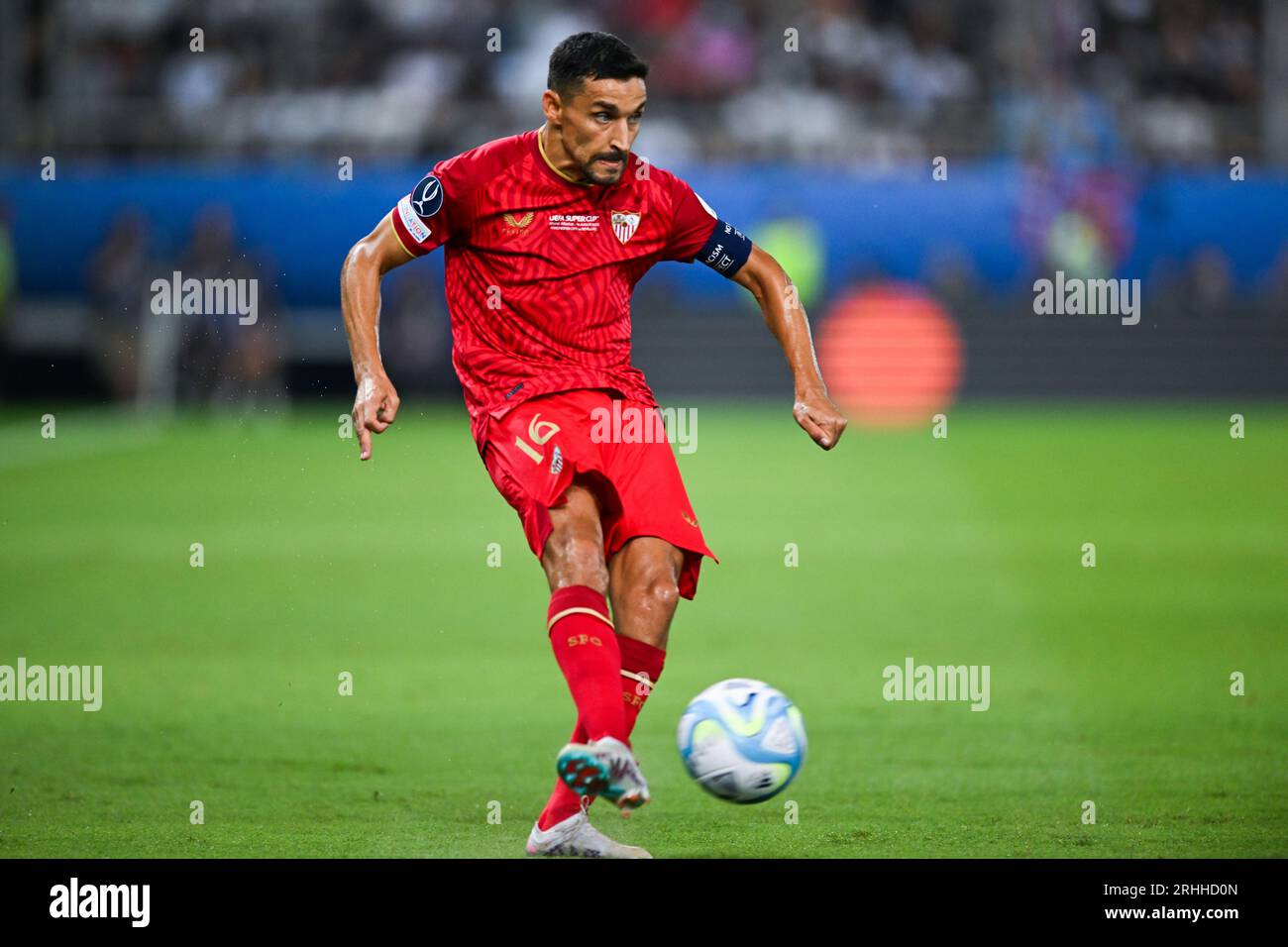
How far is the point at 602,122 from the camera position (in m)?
5.87

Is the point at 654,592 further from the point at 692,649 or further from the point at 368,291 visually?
the point at 692,649

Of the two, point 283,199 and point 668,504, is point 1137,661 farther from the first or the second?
point 283,199

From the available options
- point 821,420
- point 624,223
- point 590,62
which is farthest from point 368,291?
point 821,420

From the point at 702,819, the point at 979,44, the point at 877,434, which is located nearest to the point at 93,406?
the point at 877,434

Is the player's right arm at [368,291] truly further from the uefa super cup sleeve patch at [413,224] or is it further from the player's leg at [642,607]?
the player's leg at [642,607]

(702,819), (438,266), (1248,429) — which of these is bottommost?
(702,819)

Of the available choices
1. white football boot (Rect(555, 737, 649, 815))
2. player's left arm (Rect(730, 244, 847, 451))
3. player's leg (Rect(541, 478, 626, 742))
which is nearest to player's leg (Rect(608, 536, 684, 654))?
player's leg (Rect(541, 478, 626, 742))

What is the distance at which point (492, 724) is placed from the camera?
8.18 metres

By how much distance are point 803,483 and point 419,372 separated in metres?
8.25

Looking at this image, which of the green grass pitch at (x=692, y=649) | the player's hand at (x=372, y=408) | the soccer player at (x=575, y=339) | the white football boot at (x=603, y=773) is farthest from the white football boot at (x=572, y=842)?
the player's hand at (x=372, y=408)

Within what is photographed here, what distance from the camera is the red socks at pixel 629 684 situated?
5.80m

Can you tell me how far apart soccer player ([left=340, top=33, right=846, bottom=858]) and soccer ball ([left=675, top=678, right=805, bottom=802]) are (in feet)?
0.90

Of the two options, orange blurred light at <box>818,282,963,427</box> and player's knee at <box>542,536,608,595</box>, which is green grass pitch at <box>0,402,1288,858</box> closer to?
player's knee at <box>542,536,608,595</box>

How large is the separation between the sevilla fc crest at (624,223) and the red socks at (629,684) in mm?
1406
